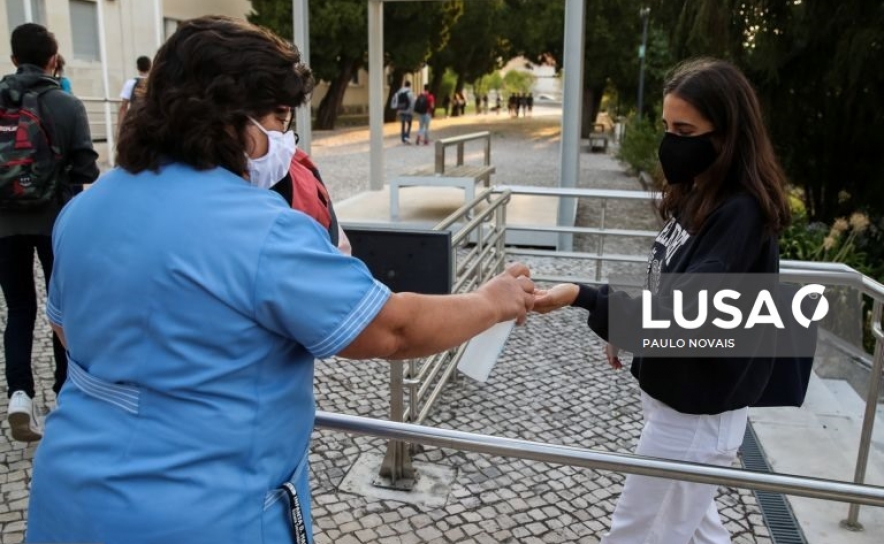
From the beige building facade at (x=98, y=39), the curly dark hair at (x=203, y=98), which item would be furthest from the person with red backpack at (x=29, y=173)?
the beige building facade at (x=98, y=39)

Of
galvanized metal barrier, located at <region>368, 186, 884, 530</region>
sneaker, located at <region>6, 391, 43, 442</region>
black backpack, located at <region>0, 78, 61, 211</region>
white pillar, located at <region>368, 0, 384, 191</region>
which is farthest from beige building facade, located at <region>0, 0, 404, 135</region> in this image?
sneaker, located at <region>6, 391, 43, 442</region>

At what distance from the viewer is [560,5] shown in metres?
25.7

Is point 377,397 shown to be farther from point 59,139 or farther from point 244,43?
point 244,43

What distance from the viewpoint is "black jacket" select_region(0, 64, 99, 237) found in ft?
11.9

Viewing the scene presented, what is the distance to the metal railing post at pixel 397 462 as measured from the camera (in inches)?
137

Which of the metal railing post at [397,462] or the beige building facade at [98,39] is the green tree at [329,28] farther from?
the metal railing post at [397,462]

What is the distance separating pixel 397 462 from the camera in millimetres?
3531

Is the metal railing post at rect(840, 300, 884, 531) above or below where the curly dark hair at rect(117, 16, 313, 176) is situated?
below

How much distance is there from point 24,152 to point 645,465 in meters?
3.17

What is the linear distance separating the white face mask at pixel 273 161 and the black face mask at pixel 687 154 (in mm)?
1051

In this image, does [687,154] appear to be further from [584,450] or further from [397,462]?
[397,462]

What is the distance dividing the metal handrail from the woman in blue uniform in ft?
1.54

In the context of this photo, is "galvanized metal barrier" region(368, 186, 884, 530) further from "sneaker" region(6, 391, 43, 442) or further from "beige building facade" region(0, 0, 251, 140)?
"beige building facade" region(0, 0, 251, 140)

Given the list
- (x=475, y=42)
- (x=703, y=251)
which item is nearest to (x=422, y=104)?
(x=475, y=42)
